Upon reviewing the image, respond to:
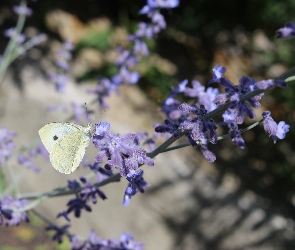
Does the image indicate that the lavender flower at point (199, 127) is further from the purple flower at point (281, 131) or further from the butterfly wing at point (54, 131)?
the butterfly wing at point (54, 131)

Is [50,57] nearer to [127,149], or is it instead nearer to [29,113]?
[29,113]

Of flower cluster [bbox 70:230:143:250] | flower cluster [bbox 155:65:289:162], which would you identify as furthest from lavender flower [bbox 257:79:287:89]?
flower cluster [bbox 70:230:143:250]

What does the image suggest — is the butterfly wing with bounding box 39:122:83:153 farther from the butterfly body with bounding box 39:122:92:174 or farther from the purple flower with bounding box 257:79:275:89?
the purple flower with bounding box 257:79:275:89

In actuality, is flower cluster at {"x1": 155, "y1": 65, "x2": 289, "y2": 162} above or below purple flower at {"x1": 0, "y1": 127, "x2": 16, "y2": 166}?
below

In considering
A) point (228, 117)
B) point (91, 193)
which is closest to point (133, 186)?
point (91, 193)

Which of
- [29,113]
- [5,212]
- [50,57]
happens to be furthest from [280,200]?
[5,212]

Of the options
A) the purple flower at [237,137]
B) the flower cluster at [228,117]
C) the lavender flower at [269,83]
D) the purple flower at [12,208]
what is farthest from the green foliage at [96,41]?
the lavender flower at [269,83]

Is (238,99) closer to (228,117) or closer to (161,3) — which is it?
(228,117)
